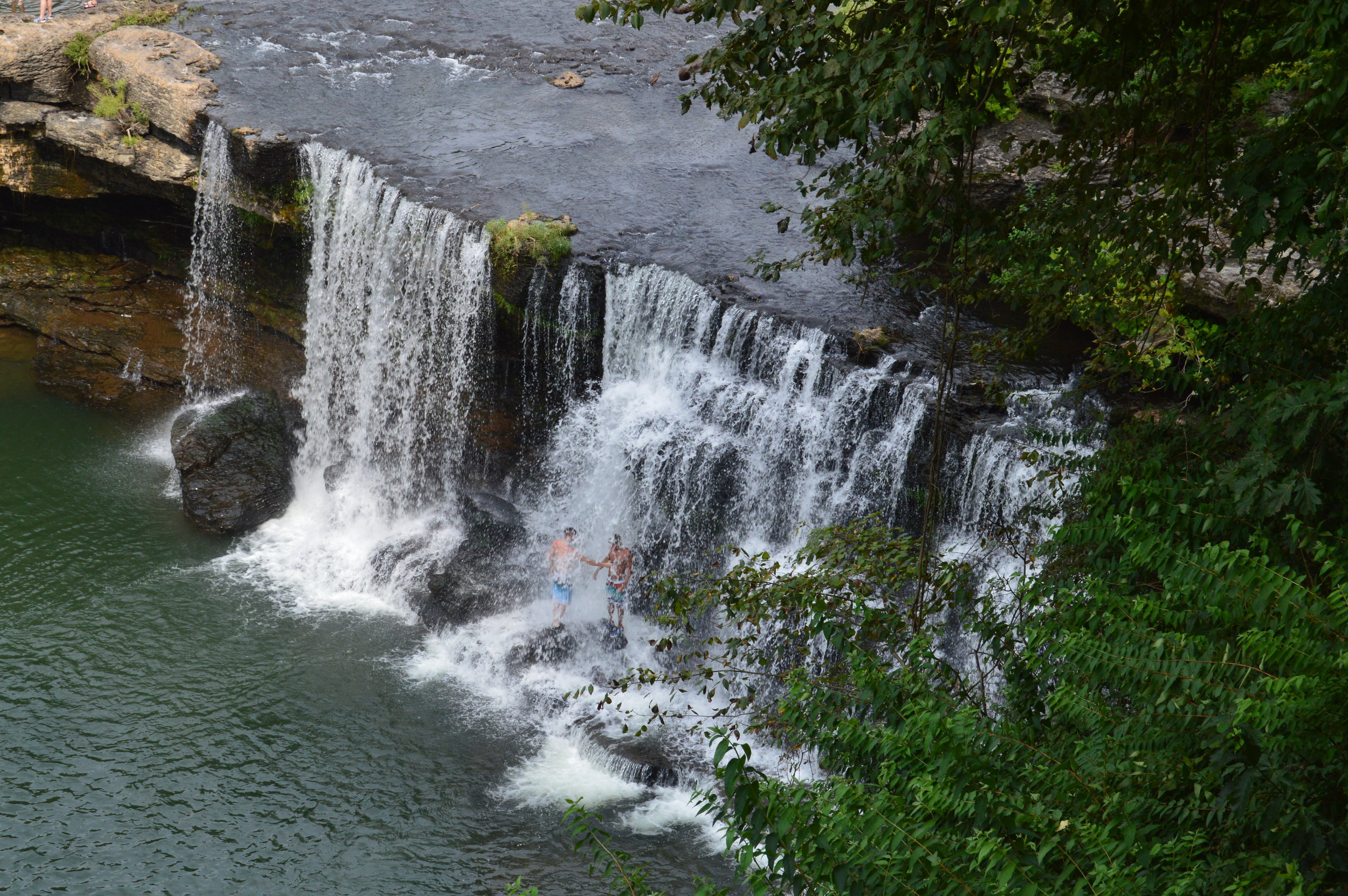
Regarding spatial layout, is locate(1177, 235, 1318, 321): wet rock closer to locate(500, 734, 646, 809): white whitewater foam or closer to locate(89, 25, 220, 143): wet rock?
locate(500, 734, 646, 809): white whitewater foam

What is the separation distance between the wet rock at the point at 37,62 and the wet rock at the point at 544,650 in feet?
42.0

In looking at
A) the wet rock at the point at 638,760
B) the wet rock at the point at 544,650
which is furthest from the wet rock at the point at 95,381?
the wet rock at the point at 638,760

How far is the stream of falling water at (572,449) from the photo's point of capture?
11750 millimetres

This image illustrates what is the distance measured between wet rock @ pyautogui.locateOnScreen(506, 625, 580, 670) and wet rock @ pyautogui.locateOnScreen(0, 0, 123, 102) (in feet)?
42.0

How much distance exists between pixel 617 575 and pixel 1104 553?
26.4ft

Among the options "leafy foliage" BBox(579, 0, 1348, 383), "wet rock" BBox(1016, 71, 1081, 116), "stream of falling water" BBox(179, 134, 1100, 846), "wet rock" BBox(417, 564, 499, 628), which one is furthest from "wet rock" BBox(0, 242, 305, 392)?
"leafy foliage" BBox(579, 0, 1348, 383)

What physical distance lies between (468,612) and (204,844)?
4.59 meters

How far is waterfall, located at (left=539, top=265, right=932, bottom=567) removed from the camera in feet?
40.9

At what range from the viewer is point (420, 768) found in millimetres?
11250


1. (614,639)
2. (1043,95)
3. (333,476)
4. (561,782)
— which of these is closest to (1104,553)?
(561,782)

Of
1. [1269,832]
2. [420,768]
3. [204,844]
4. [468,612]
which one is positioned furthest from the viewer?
[468,612]

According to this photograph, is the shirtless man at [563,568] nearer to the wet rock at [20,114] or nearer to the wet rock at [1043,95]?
the wet rock at [1043,95]

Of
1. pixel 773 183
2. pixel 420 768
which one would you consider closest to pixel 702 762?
pixel 420 768

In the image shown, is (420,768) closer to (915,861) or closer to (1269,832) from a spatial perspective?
(915,861)
